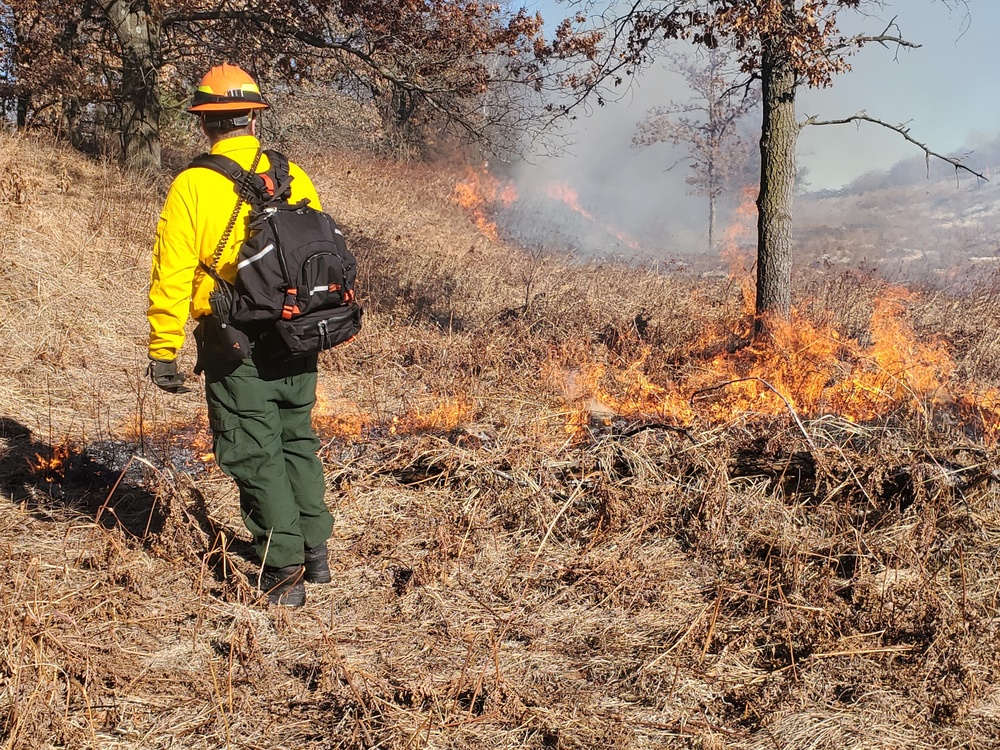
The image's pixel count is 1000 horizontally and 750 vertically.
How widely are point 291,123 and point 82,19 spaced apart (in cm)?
1135

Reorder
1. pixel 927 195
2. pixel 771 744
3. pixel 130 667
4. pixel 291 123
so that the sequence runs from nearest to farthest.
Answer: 1. pixel 771 744
2. pixel 130 667
3. pixel 291 123
4. pixel 927 195

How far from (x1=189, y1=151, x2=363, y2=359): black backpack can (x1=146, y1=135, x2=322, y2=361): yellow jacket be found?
0.04 metres

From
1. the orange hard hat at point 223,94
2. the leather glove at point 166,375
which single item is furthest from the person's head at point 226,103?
the leather glove at point 166,375

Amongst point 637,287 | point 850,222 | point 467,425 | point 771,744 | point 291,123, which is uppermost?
point 291,123

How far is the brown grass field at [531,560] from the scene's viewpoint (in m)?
2.70

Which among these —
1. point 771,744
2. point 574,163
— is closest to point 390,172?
point 574,163

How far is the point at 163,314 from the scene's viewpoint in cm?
312

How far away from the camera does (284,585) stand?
3.49 meters

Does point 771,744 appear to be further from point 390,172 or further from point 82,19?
point 390,172

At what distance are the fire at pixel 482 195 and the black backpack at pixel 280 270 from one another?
14.5 metres

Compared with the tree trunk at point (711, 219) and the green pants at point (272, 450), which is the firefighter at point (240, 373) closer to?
the green pants at point (272, 450)

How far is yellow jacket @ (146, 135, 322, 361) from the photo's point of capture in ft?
10.1

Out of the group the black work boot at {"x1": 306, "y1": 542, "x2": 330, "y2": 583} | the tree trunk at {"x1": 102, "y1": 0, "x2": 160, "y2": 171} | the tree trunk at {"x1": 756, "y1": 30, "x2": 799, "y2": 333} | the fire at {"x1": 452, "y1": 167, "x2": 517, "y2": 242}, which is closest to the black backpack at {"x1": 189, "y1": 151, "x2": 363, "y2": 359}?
the black work boot at {"x1": 306, "y1": 542, "x2": 330, "y2": 583}

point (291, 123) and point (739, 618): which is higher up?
point (291, 123)
